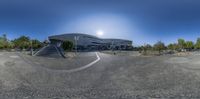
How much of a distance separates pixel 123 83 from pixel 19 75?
93.9 inches

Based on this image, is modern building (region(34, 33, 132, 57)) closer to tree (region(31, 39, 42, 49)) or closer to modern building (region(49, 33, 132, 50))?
modern building (region(49, 33, 132, 50))

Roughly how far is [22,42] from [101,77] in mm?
1883

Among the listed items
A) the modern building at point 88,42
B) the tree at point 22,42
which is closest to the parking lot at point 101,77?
the modern building at point 88,42

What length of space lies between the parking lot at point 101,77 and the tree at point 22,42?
42cm

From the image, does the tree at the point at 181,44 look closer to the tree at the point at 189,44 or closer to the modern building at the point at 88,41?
the tree at the point at 189,44

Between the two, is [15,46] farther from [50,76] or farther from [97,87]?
[97,87]

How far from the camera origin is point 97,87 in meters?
5.54

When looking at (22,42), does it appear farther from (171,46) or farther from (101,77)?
(171,46)

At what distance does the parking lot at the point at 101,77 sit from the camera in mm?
5136

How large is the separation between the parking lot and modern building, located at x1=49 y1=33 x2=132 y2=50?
0.74 ft

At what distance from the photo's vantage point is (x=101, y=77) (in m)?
5.96

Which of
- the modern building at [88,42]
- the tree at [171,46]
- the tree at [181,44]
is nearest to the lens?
the modern building at [88,42]

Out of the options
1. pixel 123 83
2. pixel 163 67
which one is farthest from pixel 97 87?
pixel 163 67

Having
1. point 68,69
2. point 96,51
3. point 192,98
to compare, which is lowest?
point 192,98
